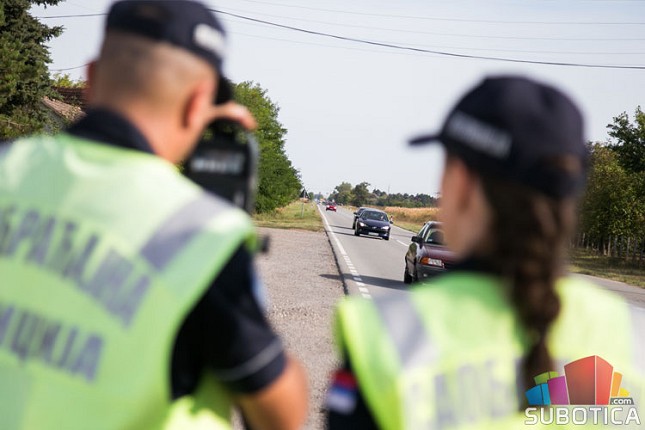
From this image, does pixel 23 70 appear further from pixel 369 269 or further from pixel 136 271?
pixel 136 271

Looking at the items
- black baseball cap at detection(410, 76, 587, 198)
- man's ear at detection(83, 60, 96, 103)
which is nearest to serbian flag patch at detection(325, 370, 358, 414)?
black baseball cap at detection(410, 76, 587, 198)

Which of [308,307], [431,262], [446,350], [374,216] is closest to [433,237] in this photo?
[431,262]

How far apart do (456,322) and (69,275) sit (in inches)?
28.5

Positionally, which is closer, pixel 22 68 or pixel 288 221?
pixel 22 68

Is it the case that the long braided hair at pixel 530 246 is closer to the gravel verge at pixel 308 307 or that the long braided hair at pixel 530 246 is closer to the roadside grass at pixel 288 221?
the gravel verge at pixel 308 307

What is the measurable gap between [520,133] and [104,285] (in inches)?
32.1

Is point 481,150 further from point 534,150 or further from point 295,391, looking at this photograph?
point 295,391

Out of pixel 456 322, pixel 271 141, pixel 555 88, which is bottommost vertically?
pixel 456 322

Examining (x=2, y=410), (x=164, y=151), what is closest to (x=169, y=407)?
(x=2, y=410)

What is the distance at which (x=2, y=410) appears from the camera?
4.90 feet

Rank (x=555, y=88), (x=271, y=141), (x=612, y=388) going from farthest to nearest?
1. (x=271, y=141)
2. (x=612, y=388)
3. (x=555, y=88)

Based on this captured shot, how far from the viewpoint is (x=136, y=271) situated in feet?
4.91

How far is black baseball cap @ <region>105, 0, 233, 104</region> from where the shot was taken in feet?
5.31

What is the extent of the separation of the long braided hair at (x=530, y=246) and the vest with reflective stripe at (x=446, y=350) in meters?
0.03
